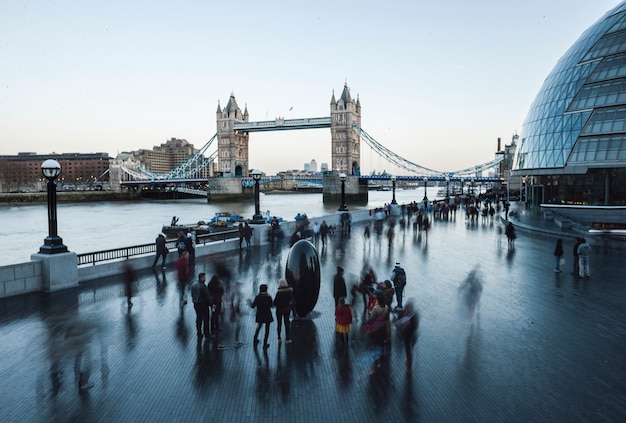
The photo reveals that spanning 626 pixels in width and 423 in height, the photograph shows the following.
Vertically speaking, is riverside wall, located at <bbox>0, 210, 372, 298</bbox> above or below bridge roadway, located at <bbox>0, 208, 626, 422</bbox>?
above

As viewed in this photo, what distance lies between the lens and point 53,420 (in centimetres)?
582

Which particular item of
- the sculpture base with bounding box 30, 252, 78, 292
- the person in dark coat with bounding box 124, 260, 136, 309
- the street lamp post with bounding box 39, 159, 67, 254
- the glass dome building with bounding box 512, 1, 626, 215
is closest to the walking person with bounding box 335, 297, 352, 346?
the person in dark coat with bounding box 124, 260, 136, 309

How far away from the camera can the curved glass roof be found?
33.8 m

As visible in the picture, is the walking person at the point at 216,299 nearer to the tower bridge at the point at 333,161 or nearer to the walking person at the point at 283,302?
the walking person at the point at 283,302

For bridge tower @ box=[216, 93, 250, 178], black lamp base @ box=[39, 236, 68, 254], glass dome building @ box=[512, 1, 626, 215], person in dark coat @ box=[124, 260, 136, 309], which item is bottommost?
person in dark coat @ box=[124, 260, 136, 309]

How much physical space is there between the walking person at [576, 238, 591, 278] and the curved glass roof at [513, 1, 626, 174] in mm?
23471

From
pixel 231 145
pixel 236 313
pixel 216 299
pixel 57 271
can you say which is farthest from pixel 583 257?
pixel 231 145

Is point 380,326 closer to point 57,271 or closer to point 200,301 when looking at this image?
point 200,301

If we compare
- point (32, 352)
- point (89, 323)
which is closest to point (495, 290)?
point (89, 323)

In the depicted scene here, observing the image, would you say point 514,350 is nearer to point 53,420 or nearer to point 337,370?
point 337,370

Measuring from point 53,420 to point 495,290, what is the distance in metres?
11.1

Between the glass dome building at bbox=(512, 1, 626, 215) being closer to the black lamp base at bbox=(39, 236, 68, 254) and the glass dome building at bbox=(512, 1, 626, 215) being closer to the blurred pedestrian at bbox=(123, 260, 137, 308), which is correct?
the blurred pedestrian at bbox=(123, 260, 137, 308)

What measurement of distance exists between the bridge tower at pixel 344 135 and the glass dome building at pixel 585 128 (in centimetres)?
8033

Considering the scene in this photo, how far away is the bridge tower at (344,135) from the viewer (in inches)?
4833
